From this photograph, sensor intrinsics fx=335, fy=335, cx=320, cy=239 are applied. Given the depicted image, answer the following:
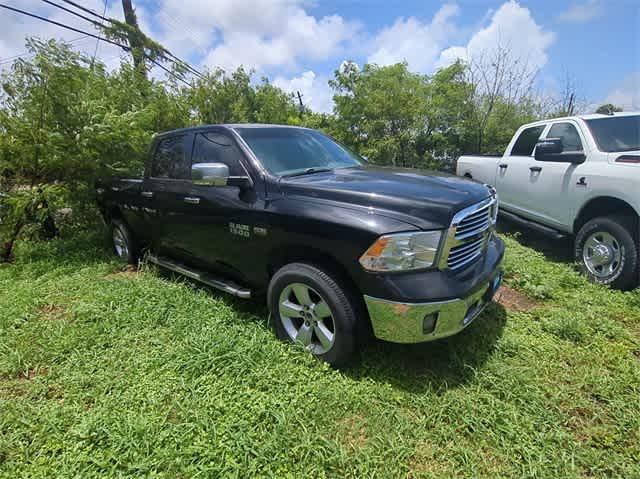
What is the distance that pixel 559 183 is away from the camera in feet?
13.0

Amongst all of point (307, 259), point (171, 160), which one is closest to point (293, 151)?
point (307, 259)

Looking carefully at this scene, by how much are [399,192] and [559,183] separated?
9.46ft

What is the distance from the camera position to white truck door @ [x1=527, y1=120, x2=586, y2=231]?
149 inches

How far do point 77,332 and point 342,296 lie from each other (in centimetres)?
240

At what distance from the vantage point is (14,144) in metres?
4.57

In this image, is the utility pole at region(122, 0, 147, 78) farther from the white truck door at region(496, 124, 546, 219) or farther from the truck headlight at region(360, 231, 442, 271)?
the truck headlight at region(360, 231, 442, 271)

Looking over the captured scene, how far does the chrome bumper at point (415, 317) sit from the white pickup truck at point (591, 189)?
229 cm

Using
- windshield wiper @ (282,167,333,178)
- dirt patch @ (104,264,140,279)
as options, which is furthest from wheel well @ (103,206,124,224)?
windshield wiper @ (282,167,333,178)

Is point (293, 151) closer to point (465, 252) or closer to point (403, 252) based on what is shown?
point (403, 252)

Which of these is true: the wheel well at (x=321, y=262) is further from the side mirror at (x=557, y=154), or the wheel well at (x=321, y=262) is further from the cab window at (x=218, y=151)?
the side mirror at (x=557, y=154)

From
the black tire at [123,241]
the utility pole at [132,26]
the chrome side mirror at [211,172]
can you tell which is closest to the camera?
the chrome side mirror at [211,172]

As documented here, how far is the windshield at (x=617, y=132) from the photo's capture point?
3.63 metres

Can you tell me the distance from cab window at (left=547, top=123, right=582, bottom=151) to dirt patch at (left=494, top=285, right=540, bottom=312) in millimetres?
1908

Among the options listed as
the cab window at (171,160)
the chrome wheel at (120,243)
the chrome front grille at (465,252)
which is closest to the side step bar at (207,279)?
the chrome wheel at (120,243)
